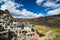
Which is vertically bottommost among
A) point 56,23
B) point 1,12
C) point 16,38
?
point 16,38

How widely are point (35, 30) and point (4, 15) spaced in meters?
0.92

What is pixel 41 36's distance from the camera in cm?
524

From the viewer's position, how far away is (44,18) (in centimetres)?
553

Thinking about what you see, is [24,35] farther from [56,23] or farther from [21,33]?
[56,23]

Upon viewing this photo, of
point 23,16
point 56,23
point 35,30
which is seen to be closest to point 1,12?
point 23,16

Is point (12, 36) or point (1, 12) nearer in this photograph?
point (12, 36)

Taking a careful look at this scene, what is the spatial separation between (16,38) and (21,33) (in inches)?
8.1

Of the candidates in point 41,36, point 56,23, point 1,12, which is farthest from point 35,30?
point 1,12

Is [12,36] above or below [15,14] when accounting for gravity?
below

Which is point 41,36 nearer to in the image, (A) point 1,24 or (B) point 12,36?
(B) point 12,36

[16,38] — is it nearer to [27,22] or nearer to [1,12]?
[27,22]

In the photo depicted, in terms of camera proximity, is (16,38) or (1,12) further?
(1,12)

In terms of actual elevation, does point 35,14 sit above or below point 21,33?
above

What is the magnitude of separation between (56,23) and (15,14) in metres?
1.12
